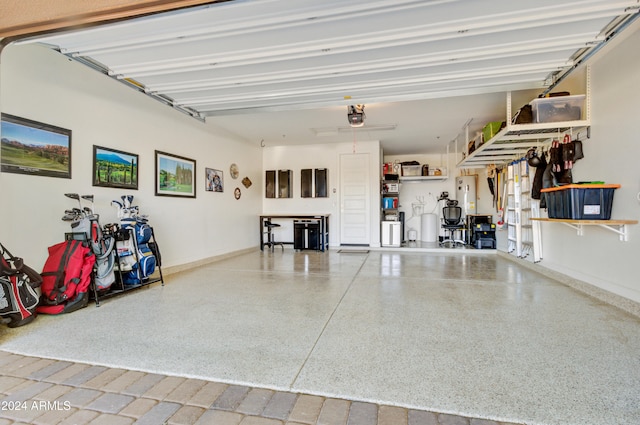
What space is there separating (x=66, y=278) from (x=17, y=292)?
1.26 feet

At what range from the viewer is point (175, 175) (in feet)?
16.8

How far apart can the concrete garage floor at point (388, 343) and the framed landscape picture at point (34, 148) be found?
1.50 meters

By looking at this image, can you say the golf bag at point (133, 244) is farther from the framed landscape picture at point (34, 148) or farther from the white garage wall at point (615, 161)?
the white garage wall at point (615, 161)

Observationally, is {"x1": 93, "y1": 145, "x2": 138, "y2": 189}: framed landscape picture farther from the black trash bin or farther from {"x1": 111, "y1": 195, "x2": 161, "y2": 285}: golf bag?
the black trash bin

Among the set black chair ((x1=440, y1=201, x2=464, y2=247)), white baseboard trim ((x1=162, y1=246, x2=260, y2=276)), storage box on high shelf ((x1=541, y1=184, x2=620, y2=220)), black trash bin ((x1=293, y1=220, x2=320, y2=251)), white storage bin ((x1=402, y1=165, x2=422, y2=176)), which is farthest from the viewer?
white storage bin ((x1=402, y1=165, x2=422, y2=176))

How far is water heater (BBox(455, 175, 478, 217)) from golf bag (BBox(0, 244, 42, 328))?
933 centimetres

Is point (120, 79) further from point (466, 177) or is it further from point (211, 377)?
point (466, 177)

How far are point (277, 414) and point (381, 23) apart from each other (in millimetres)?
2600

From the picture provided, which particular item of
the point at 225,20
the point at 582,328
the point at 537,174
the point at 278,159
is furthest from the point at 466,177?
the point at 225,20

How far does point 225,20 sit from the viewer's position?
218 cm

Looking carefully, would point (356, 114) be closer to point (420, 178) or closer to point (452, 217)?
point (452, 217)

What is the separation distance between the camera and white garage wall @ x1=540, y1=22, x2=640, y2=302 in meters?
2.85

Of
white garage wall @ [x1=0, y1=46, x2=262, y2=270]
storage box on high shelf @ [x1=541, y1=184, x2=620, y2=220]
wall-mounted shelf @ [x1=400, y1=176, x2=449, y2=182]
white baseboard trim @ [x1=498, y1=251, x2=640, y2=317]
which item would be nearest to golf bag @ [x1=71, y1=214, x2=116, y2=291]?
white garage wall @ [x1=0, y1=46, x2=262, y2=270]

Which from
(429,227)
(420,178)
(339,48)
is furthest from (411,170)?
(339,48)
